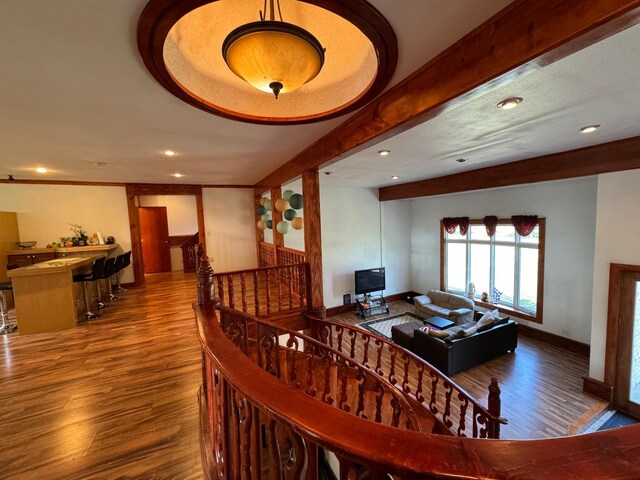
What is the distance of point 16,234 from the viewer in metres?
5.31

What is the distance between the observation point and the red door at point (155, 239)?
7.92 m

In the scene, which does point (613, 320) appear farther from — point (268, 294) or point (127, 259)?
point (127, 259)

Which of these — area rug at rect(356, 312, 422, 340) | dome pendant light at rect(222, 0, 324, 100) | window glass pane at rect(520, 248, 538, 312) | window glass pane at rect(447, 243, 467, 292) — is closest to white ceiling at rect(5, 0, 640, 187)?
dome pendant light at rect(222, 0, 324, 100)

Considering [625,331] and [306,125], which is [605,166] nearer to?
[625,331]

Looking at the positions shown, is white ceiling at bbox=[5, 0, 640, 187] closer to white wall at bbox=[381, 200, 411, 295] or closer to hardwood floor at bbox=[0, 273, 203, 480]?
hardwood floor at bbox=[0, 273, 203, 480]

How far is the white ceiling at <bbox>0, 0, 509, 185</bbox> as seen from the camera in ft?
4.00


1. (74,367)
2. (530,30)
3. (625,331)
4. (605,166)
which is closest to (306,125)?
(530,30)

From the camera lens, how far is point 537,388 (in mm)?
4289

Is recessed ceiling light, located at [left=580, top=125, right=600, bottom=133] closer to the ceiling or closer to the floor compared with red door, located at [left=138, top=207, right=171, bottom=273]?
closer to the ceiling

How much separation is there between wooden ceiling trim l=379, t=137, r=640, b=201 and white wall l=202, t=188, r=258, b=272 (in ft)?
16.1

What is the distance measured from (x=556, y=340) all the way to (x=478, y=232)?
292cm

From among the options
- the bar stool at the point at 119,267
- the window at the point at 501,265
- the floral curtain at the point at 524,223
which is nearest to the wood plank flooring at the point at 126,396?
the bar stool at the point at 119,267

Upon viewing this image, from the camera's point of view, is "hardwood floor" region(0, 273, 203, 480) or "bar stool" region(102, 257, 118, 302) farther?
"bar stool" region(102, 257, 118, 302)

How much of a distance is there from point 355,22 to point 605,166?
4247mm
